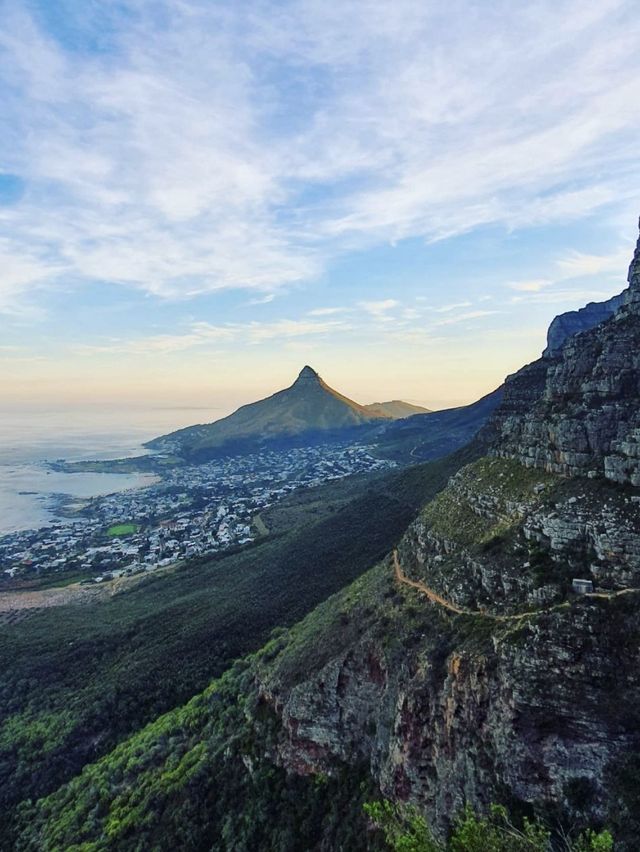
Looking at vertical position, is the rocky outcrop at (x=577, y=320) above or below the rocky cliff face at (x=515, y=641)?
above

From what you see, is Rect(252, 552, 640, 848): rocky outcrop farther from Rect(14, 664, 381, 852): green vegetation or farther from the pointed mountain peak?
the pointed mountain peak

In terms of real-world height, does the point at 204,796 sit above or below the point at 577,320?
below

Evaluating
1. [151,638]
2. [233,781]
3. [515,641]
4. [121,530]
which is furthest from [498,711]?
[121,530]

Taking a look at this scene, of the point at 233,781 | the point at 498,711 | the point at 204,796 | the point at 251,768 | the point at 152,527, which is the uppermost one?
the point at 498,711

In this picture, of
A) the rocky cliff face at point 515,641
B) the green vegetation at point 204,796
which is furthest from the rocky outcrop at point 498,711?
the green vegetation at point 204,796

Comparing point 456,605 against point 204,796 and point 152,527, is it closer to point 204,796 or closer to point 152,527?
point 204,796

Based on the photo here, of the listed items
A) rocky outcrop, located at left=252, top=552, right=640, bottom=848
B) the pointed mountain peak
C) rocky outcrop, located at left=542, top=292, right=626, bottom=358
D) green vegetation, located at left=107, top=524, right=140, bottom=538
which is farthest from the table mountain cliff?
green vegetation, located at left=107, top=524, right=140, bottom=538

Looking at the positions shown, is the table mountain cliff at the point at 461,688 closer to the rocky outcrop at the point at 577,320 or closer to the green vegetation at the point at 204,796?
the green vegetation at the point at 204,796

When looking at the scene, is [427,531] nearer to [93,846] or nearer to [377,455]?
[93,846]
